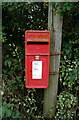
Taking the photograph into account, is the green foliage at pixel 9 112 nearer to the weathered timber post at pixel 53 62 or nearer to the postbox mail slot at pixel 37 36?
the weathered timber post at pixel 53 62

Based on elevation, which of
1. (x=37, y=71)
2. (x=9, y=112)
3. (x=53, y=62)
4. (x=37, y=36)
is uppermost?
(x=37, y=36)

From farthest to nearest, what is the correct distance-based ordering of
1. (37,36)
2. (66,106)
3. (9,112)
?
(66,106) < (9,112) < (37,36)

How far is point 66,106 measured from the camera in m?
2.67

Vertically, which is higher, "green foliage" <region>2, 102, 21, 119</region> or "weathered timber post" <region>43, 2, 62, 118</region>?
"weathered timber post" <region>43, 2, 62, 118</region>

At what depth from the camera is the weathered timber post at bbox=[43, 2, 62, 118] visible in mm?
2477

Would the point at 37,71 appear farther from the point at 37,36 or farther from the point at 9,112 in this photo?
the point at 9,112

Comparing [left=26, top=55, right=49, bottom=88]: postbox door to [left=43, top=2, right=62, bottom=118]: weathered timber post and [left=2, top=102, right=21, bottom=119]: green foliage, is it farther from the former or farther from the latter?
[left=2, top=102, right=21, bottom=119]: green foliage

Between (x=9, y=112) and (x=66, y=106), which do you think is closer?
(x=9, y=112)

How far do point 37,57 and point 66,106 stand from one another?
992mm

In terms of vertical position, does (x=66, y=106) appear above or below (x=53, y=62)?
below

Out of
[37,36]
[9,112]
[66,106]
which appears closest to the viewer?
[37,36]

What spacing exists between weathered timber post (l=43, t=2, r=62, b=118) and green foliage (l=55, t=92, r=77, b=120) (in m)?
0.10

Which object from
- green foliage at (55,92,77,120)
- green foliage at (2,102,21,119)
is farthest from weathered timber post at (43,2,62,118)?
green foliage at (2,102,21,119)

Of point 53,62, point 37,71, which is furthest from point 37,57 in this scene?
point 53,62
